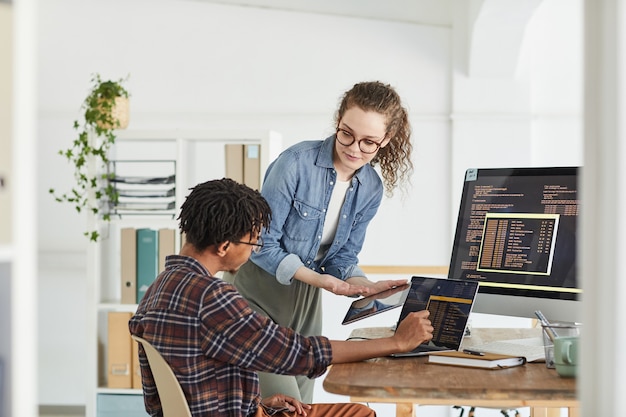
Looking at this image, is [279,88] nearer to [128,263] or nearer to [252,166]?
[252,166]

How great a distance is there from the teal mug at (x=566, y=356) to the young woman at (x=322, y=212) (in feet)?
2.05

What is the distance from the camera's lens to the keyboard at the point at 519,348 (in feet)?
6.75

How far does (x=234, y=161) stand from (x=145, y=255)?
2.12 ft

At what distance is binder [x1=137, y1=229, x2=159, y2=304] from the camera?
4348 mm

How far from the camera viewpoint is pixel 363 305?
2314 mm

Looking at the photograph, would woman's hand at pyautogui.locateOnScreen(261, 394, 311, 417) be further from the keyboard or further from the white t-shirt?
the white t-shirt

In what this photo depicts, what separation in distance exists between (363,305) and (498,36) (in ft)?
10.4

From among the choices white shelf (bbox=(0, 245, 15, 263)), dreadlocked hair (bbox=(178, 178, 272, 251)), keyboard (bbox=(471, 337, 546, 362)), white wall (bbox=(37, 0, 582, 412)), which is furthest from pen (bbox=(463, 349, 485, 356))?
white wall (bbox=(37, 0, 582, 412))

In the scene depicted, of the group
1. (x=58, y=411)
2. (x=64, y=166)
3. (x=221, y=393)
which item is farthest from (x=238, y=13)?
(x=221, y=393)

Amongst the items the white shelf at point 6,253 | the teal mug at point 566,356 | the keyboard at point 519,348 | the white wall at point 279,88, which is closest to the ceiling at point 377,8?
the white wall at point 279,88

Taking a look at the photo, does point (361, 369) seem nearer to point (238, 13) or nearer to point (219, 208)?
point (219, 208)

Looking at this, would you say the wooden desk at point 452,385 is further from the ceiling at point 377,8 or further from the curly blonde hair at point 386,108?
the ceiling at point 377,8

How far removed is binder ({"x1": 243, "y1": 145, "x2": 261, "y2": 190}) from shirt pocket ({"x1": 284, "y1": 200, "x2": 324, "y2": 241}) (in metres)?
1.74

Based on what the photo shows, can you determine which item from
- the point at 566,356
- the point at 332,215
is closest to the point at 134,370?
the point at 332,215
